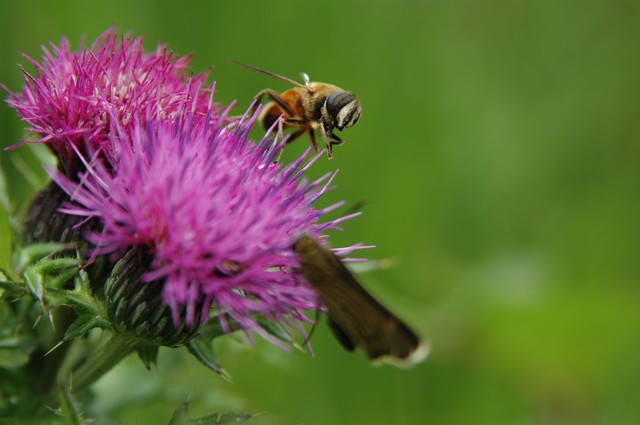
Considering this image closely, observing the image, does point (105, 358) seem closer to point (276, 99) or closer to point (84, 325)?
point (84, 325)

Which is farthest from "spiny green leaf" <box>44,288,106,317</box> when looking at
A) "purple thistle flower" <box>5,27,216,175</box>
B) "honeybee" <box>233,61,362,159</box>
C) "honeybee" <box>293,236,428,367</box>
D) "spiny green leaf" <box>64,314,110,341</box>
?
"honeybee" <box>233,61,362,159</box>

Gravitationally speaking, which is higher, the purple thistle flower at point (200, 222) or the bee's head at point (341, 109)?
the bee's head at point (341, 109)

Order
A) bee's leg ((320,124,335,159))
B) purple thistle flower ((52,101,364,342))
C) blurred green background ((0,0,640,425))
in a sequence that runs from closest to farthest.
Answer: purple thistle flower ((52,101,364,342)) → bee's leg ((320,124,335,159)) → blurred green background ((0,0,640,425))

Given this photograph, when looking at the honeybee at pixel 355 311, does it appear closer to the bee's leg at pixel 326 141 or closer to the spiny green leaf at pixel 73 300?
the spiny green leaf at pixel 73 300

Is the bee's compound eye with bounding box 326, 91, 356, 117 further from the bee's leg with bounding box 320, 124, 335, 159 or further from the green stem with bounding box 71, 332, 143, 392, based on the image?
the green stem with bounding box 71, 332, 143, 392

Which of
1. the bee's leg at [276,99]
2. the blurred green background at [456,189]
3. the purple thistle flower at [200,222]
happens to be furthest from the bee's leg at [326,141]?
the blurred green background at [456,189]

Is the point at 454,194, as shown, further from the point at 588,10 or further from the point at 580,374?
the point at 588,10
